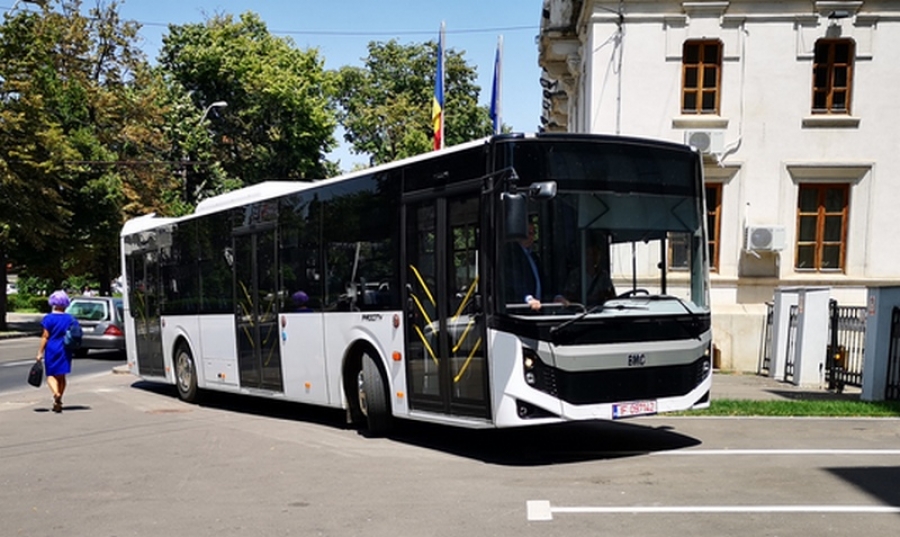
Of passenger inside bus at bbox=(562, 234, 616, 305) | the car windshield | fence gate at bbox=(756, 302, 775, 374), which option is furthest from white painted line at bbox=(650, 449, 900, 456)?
the car windshield

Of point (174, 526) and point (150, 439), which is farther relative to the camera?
point (150, 439)

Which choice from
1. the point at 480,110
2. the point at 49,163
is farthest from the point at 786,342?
the point at 480,110

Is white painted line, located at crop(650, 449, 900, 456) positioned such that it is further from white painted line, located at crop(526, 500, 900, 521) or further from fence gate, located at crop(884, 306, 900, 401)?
fence gate, located at crop(884, 306, 900, 401)

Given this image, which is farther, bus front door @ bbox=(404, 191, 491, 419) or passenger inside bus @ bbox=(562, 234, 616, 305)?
bus front door @ bbox=(404, 191, 491, 419)

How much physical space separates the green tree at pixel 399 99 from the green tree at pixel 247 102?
8.81m

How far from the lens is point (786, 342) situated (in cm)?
1827

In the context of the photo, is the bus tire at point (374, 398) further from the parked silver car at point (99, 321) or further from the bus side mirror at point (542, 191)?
the parked silver car at point (99, 321)

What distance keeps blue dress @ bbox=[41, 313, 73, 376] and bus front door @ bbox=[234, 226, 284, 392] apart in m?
2.46

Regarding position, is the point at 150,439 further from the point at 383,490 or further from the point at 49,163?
the point at 49,163

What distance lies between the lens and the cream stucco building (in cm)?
2083

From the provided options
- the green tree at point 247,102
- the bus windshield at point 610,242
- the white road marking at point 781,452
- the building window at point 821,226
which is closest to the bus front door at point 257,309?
the bus windshield at point 610,242

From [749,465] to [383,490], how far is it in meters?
3.40

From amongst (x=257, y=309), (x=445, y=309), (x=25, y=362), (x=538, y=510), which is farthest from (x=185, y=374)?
(x=538, y=510)

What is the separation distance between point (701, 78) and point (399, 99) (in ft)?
132
